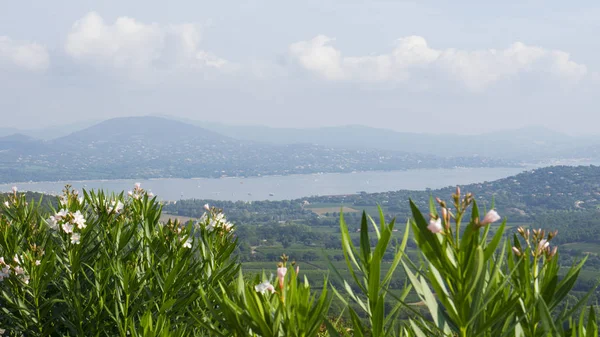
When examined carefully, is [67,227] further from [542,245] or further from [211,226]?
[542,245]

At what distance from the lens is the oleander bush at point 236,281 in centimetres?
100

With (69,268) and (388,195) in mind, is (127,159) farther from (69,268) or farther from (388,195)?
(69,268)

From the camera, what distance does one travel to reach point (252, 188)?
136875 mm

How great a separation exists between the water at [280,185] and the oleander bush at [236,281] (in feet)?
337

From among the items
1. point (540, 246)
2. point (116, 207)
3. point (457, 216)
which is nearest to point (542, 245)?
point (540, 246)

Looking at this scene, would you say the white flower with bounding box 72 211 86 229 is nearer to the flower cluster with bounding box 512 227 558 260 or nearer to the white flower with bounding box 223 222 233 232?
the white flower with bounding box 223 222 233 232

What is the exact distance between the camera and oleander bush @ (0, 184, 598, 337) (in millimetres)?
998

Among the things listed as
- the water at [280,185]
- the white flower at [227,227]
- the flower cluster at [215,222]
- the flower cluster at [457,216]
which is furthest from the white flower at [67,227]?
the water at [280,185]

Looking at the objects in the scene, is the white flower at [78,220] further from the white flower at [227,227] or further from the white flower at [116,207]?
the white flower at [227,227]

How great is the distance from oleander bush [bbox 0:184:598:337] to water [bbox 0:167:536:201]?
103 metres

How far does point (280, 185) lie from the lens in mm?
143375

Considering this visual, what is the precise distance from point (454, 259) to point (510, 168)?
182883 millimetres

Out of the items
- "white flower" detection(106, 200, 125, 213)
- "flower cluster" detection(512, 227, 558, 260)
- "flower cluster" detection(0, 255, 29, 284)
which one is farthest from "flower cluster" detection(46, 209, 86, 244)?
"flower cluster" detection(512, 227, 558, 260)

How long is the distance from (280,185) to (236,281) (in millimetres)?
141497
